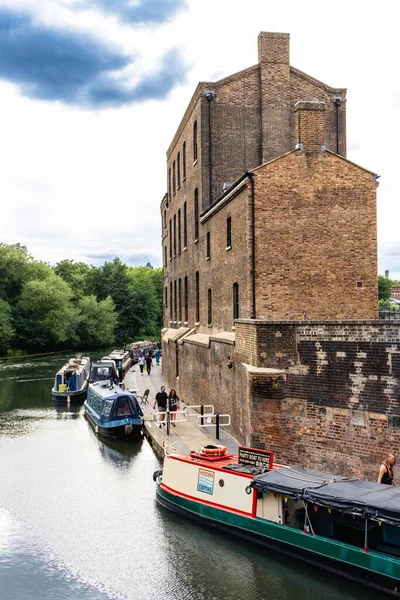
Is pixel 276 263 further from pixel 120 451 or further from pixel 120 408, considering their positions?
pixel 120 408

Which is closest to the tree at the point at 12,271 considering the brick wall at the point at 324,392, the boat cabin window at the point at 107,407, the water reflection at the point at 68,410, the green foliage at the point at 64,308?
the green foliage at the point at 64,308

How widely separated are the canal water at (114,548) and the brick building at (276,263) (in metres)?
2.88

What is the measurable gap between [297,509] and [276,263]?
8175 millimetres

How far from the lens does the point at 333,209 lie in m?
18.1

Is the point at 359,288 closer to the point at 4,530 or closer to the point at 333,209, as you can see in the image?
the point at 333,209

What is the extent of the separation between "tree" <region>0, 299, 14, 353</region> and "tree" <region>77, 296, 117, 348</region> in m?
10.5

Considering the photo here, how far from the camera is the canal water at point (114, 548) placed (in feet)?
33.4

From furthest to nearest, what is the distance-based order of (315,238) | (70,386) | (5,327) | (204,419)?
(5,327)
(70,386)
(204,419)
(315,238)

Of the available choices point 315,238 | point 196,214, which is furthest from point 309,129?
point 196,214

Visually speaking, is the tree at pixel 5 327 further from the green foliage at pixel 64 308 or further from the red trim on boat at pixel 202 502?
the red trim on boat at pixel 202 502

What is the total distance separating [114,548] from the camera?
11867 millimetres

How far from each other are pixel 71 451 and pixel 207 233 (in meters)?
9.41

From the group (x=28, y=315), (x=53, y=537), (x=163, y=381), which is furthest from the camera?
(x=28, y=315)

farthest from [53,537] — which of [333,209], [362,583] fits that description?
[333,209]
